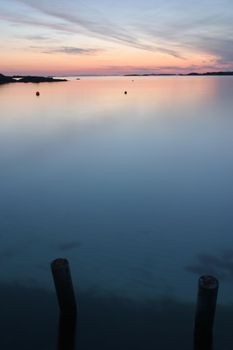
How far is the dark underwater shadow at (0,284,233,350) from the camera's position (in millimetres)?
5426

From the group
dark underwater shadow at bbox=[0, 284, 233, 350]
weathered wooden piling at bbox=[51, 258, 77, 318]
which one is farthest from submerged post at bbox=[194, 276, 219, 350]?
weathered wooden piling at bbox=[51, 258, 77, 318]

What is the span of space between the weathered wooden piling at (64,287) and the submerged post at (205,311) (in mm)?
2008

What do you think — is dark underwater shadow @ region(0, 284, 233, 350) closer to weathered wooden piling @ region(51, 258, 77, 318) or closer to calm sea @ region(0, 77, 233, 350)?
calm sea @ region(0, 77, 233, 350)

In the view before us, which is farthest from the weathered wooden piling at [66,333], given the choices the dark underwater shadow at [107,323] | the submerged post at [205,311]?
the submerged post at [205,311]

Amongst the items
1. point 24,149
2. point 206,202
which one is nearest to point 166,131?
point 24,149

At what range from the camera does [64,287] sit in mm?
5309

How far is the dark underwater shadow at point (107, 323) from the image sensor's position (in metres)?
5.43

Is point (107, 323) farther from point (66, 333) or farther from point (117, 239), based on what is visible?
point (117, 239)

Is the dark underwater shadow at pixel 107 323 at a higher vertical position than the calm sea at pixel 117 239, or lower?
lower

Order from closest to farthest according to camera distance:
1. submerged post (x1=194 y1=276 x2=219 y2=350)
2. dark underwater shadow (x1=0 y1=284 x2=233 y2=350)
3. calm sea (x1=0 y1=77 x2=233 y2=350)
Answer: submerged post (x1=194 y1=276 x2=219 y2=350) → dark underwater shadow (x1=0 y1=284 x2=233 y2=350) → calm sea (x1=0 y1=77 x2=233 y2=350)

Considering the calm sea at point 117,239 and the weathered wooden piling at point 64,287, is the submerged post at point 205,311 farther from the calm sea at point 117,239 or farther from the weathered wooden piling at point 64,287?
the weathered wooden piling at point 64,287

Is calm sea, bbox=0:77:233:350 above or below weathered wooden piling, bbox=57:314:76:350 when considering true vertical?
above

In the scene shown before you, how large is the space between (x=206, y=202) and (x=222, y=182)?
2.49 m

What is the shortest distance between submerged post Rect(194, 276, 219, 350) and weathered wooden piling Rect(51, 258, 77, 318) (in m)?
2.01
